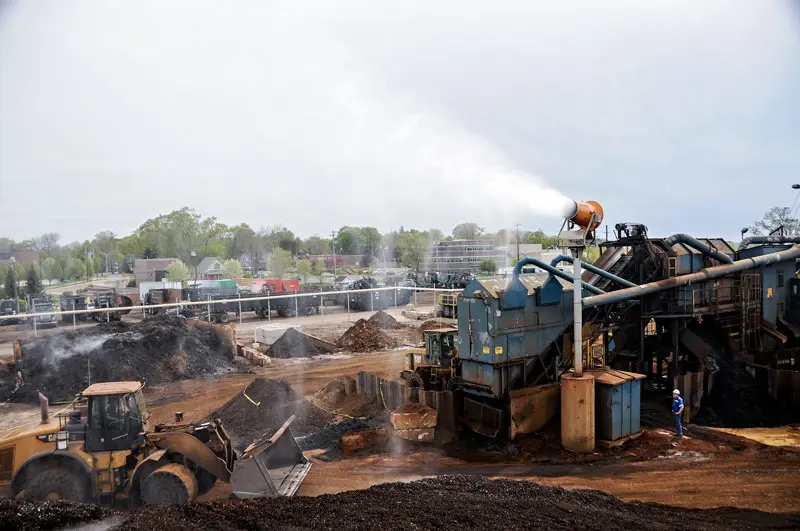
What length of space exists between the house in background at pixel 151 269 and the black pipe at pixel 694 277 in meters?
47.1

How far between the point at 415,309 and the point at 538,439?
82.7 feet

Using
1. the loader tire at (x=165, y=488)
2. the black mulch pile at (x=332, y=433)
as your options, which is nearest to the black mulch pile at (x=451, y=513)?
the loader tire at (x=165, y=488)

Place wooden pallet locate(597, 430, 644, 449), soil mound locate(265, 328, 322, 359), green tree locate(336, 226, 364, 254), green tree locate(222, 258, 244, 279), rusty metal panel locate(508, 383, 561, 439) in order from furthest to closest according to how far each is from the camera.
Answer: green tree locate(336, 226, 364, 254), green tree locate(222, 258, 244, 279), soil mound locate(265, 328, 322, 359), rusty metal panel locate(508, 383, 561, 439), wooden pallet locate(597, 430, 644, 449)

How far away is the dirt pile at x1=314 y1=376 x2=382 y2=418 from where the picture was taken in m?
15.3

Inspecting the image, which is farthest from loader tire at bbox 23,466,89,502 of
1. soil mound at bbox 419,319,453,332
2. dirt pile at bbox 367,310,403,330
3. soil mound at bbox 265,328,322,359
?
dirt pile at bbox 367,310,403,330

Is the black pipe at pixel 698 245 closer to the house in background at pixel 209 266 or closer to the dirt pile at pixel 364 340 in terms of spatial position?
the dirt pile at pixel 364 340

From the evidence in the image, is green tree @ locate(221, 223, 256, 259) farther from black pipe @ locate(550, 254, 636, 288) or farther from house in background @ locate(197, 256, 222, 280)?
black pipe @ locate(550, 254, 636, 288)

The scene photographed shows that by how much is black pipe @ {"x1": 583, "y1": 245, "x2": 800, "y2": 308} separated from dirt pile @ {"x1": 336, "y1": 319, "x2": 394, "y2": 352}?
48.9 feet

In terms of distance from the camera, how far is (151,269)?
180ft

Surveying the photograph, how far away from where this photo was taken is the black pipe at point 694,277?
13.1 m

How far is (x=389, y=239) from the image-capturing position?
85.9m

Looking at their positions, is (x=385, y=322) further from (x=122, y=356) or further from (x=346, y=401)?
(x=346, y=401)

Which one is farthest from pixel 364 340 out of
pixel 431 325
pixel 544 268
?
pixel 544 268

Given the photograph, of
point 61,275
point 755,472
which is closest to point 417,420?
point 755,472
